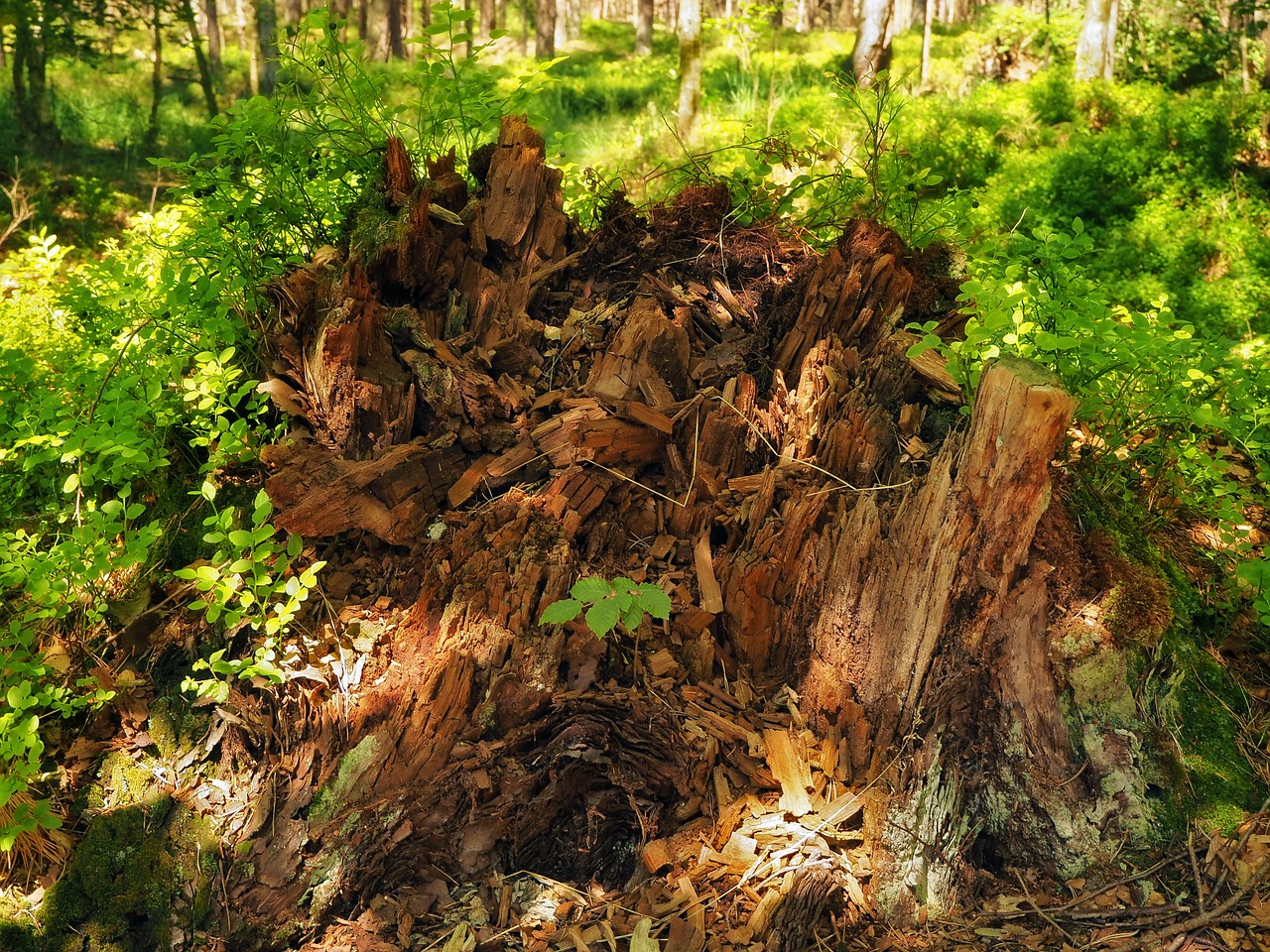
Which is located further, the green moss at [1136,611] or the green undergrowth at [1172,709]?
the green moss at [1136,611]

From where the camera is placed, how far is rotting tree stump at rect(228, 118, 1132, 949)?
2680 mm

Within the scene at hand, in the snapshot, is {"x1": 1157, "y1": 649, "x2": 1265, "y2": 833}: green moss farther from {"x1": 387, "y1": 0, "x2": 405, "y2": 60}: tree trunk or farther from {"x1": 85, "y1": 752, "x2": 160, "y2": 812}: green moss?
{"x1": 387, "y1": 0, "x2": 405, "y2": 60}: tree trunk

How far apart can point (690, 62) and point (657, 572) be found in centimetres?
1014

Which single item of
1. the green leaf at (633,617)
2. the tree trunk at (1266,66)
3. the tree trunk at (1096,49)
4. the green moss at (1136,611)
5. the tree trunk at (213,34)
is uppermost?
the tree trunk at (213,34)

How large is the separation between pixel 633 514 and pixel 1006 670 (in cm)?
141

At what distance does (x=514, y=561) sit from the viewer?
118 inches

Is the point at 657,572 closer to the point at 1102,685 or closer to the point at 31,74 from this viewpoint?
the point at 1102,685

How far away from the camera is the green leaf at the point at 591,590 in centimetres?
266

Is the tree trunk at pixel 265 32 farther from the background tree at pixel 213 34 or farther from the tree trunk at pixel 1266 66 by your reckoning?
the tree trunk at pixel 1266 66

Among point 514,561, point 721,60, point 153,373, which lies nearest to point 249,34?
point 721,60

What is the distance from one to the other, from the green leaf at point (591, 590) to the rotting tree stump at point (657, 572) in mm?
294

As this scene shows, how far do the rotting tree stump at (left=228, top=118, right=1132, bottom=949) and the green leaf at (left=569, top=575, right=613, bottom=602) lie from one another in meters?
0.29

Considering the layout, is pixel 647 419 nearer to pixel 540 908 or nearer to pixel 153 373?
pixel 540 908

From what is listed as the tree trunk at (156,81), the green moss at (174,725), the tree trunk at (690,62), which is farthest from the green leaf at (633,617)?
the tree trunk at (156,81)
